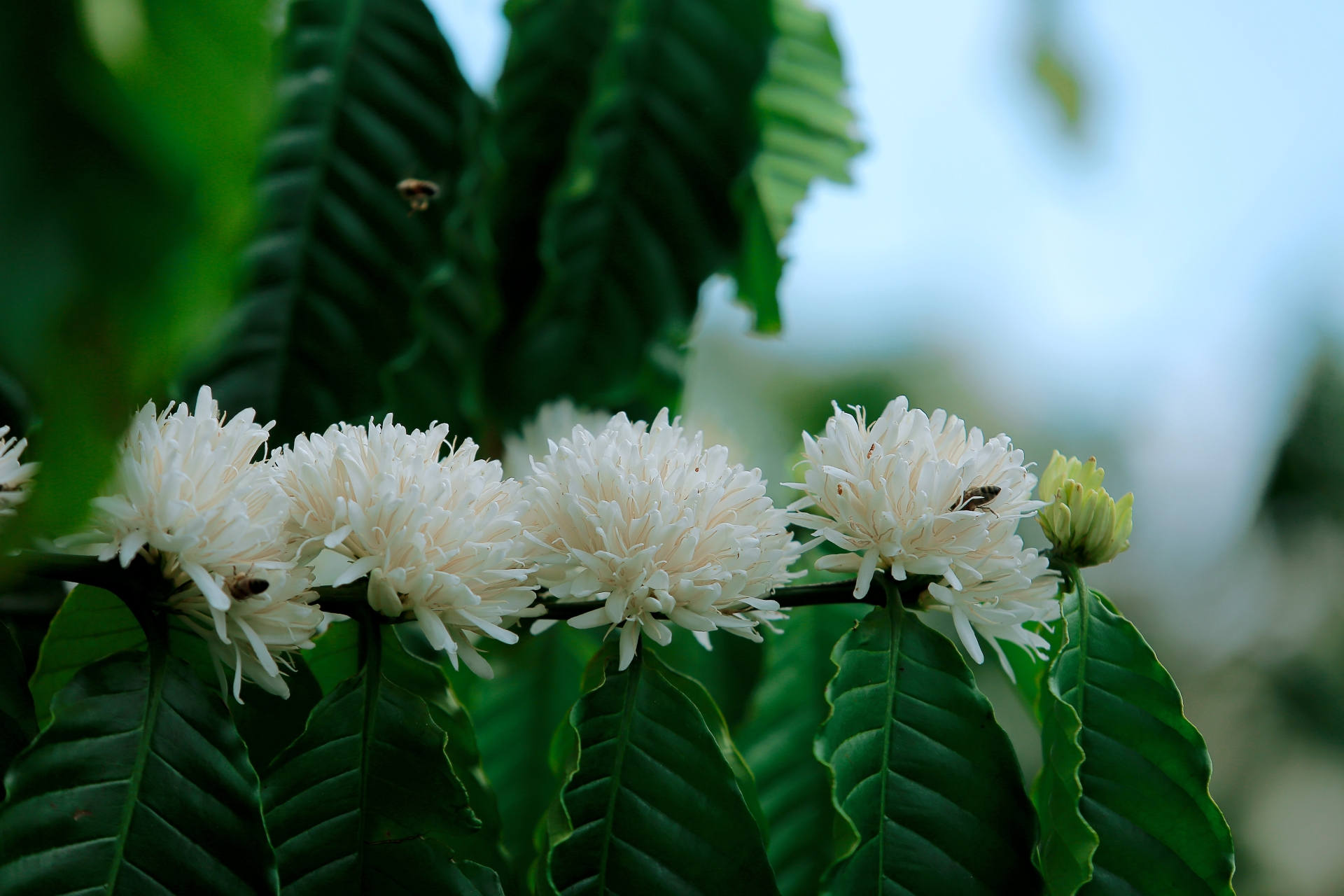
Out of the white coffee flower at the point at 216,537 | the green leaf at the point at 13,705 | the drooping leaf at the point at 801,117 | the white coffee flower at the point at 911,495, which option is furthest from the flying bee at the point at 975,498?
the drooping leaf at the point at 801,117

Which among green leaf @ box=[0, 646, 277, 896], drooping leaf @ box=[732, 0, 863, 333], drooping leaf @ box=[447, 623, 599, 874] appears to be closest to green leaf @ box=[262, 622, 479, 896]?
green leaf @ box=[0, 646, 277, 896]

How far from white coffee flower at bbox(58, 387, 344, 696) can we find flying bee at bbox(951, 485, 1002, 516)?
0.28 metres

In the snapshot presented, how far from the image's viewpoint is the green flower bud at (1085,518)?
1.47 feet

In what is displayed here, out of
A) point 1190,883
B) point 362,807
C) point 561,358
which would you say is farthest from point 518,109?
point 1190,883

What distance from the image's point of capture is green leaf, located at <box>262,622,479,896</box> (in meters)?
0.37

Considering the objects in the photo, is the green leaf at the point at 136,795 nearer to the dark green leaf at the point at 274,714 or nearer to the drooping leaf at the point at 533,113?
the dark green leaf at the point at 274,714

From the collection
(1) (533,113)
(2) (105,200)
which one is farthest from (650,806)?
(1) (533,113)

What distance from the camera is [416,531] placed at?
0.39 meters

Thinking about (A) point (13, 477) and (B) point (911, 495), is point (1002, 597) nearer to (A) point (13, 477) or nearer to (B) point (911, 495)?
(B) point (911, 495)

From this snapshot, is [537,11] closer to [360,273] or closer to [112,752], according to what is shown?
[360,273]

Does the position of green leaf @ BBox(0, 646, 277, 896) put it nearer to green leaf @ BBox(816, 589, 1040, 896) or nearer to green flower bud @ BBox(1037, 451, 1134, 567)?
green leaf @ BBox(816, 589, 1040, 896)

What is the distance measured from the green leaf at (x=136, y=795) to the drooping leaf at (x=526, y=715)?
0.39 meters

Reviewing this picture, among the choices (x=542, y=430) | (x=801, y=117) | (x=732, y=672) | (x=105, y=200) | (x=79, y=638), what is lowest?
(x=105, y=200)

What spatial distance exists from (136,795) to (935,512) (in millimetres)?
332
